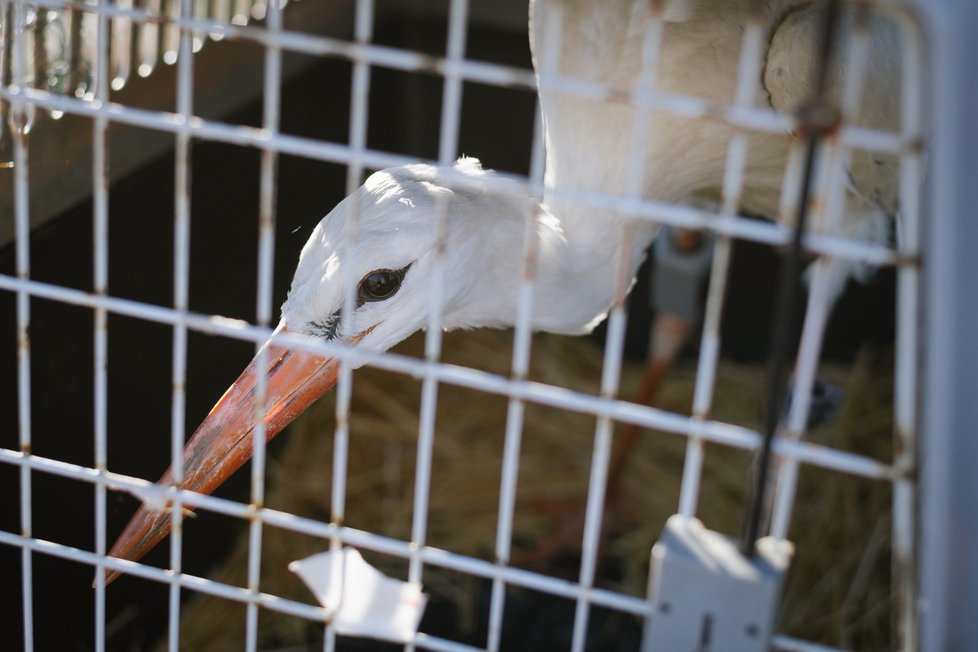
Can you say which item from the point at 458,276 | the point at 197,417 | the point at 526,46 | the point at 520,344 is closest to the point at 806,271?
the point at 526,46

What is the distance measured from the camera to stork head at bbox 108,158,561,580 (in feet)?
4.17

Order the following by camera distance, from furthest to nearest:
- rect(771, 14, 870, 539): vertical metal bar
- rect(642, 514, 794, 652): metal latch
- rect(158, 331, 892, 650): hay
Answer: rect(158, 331, 892, 650): hay, rect(642, 514, 794, 652): metal latch, rect(771, 14, 870, 539): vertical metal bar

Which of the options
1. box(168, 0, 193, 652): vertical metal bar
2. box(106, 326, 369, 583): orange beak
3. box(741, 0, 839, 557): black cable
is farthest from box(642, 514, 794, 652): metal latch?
box(106, 326, 369, 583): orange beak

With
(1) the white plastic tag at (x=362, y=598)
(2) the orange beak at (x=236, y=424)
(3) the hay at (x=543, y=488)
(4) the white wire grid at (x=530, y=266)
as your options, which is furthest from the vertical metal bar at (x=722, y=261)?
(3) the hay at (x=543, y=488)

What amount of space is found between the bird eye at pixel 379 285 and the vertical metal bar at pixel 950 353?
790mm

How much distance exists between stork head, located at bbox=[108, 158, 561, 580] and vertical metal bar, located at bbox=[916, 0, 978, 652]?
60 cm

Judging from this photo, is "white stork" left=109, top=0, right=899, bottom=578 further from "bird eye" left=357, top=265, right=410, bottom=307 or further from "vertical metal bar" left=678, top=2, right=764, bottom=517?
"vertical metal bar" left=678, top=2, right=764, bottom=517

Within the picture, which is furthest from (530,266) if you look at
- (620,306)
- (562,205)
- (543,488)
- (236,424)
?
(543,488)

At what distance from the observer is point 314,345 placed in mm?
890

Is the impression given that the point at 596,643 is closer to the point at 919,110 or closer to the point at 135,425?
the point at 135,425

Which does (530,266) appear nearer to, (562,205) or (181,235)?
(181,235)

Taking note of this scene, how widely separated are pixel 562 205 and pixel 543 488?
0.91 m

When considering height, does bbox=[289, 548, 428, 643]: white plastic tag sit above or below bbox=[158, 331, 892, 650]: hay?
above

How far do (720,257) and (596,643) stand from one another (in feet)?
4.53
